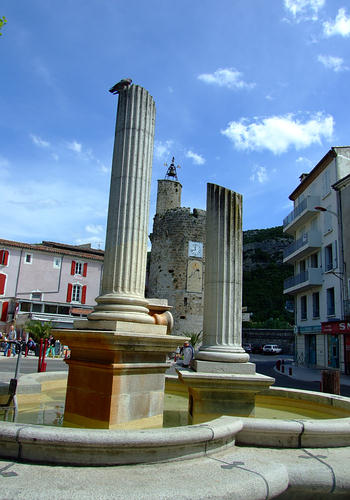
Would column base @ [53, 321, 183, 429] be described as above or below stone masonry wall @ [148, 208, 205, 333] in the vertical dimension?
below

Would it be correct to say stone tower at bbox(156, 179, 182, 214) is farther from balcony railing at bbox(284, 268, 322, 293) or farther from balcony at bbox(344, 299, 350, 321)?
balcony at bbox(344, 299, 350, 321)

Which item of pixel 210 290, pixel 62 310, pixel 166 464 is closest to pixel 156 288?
pixel 62 310

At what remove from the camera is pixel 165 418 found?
6.62 m

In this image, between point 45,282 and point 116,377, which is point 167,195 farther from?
point 116,377

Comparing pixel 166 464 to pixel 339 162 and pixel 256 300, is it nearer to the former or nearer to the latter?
pixel 339 162

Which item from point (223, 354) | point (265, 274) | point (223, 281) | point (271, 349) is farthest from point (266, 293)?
point (223, 354)

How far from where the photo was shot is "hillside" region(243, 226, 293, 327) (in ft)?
247

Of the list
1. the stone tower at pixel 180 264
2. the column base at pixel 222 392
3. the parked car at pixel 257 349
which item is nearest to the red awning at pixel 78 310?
the stone tower at pixel 180 264

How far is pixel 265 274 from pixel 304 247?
60.6m

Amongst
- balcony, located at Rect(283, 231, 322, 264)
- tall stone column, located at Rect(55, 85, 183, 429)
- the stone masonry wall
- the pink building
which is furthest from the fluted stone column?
the stone masonry wall

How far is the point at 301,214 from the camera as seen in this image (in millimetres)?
32969

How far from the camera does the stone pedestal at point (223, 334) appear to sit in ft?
19.0

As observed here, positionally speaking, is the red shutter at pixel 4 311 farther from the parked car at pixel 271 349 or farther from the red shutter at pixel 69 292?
the parked car at pixel 271 349

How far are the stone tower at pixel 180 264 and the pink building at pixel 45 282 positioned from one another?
731 cm
